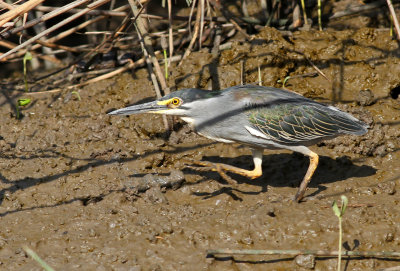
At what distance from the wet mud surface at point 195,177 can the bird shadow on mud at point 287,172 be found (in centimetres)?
1

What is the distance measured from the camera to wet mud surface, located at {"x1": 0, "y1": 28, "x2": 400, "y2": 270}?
5.13m

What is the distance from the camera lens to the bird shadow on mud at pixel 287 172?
6.07 m

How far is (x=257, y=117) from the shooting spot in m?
5.66

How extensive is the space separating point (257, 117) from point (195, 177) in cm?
116

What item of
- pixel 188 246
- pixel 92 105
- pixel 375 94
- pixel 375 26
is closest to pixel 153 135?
pixel 92 105

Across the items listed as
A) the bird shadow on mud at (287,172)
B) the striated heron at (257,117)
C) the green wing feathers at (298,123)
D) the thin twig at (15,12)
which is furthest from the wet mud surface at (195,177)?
the thin twig at (15,12)

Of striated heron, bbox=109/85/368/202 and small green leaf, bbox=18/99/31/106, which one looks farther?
small green leaf, bbox=18/99/31/106

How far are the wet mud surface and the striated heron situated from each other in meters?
0.52

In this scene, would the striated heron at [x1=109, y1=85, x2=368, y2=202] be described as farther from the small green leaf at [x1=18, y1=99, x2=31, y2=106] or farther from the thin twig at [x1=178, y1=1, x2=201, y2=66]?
the small green leaf at [x1=18, y1=99, x2=31, y2=106]

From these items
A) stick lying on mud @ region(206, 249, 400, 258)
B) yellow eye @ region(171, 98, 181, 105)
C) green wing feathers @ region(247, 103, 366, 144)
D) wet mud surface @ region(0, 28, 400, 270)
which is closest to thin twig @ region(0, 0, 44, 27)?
yellow eye @ region(171, 98, 181, 105)

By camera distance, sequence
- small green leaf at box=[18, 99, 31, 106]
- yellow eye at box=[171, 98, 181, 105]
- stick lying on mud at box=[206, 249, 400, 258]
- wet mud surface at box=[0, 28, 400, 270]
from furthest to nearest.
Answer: small green leaf at box=[18, 99, 31, 106] → yellow eye at box=[171, 98, 181, 105] → wet mud surface at box=[0, 28, 400, 270] → stick lying on mud at box=[206, 249, 400, 258]

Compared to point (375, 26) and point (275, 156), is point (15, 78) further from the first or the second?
point (375, 26)

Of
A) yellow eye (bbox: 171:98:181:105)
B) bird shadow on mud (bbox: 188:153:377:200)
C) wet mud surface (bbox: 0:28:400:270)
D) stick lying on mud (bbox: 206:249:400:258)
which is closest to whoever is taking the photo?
stick lying on mud (bbox: 206:249:400:258)

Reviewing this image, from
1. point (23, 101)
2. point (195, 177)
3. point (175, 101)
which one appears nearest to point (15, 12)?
point (175, 101)
